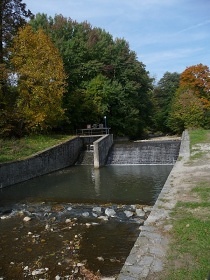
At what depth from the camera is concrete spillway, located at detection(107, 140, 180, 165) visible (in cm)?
1908

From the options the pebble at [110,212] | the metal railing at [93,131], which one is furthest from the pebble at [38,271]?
the metal railing at [93,131]

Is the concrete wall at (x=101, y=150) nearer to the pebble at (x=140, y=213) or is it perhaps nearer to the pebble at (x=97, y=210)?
the pebble at (x=97, y=210)

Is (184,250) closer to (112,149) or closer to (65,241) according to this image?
A: (65,241)

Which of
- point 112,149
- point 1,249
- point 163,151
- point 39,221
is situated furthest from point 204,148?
point 1,249

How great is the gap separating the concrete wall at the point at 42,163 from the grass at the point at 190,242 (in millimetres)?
9596

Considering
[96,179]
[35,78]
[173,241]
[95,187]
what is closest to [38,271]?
[173,241]

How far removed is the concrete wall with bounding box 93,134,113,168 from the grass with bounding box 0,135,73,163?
2.47 m

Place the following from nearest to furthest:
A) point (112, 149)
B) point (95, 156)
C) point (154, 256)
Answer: point (154, 256) → point (95, 156) → point (112, 149)

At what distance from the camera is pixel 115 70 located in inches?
1228

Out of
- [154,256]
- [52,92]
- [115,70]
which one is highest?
[115,70]

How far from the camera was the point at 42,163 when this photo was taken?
656 inches

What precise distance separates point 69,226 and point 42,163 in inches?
359

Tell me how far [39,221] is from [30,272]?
289 cm

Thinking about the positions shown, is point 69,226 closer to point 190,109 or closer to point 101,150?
point 101,150
